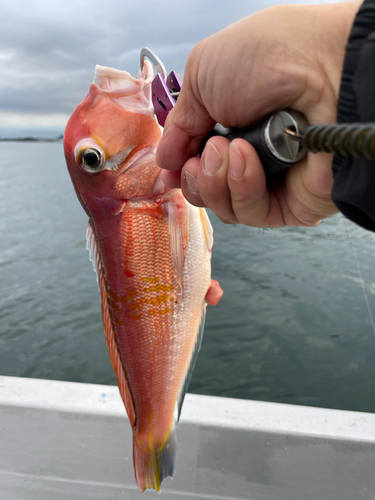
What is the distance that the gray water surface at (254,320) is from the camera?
3609 millimetres

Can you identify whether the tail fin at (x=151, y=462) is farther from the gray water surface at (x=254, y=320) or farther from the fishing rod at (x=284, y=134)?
the fishing rod at (x=284, y=134)

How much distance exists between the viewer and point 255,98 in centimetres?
85

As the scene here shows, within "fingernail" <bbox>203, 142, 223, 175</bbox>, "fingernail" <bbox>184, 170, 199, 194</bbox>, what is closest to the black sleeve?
"fingernail" <bbox>203, 142, 223, 175</bbox>

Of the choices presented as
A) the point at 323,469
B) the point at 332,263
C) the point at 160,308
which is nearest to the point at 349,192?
the point at 160,308

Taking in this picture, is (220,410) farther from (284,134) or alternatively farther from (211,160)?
(284,134)

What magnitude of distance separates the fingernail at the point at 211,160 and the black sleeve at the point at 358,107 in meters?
0.33

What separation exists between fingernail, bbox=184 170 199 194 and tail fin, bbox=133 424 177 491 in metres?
1.08

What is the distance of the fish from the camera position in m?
1.35

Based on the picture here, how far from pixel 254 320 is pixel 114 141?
12.3 feet

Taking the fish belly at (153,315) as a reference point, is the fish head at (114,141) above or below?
above

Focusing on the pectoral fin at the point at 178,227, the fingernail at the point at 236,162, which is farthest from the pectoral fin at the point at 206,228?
the fingernail at the point at 236,162

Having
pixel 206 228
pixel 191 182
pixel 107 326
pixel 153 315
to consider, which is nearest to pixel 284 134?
pixel 191 182

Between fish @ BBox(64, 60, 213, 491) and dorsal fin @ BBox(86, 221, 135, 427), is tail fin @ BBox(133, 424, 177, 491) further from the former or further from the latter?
dorsal fin @ BBox(86, 221, 135, 427)

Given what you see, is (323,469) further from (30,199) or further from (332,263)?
(30,199)
